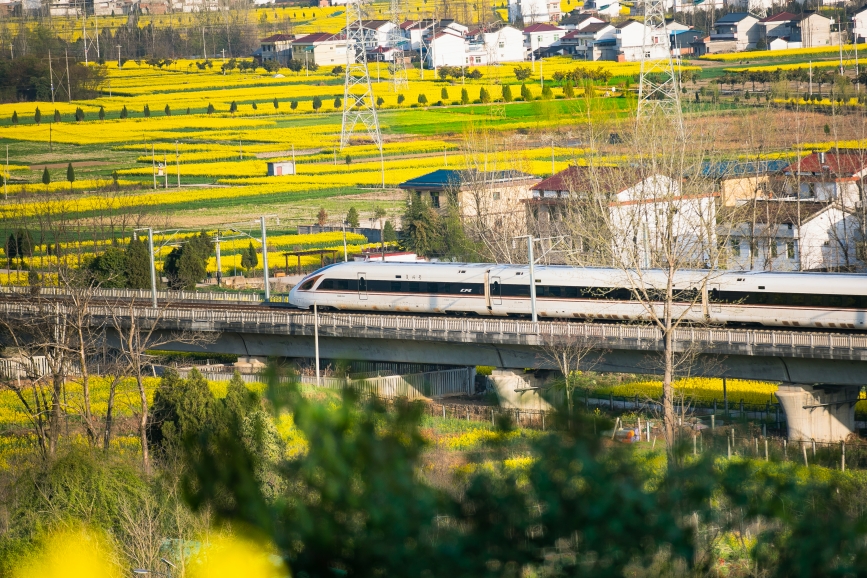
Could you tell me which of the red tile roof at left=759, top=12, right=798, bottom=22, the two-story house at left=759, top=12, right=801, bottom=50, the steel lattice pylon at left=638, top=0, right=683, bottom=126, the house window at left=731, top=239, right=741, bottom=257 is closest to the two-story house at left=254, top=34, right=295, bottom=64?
the two-story house at left=759, top=12, right=801, bottom=50

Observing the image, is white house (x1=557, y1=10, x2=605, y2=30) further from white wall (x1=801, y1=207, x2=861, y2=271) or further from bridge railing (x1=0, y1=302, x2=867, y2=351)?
bridge railing (x1=0, y1=302, x2=867, y2=351)

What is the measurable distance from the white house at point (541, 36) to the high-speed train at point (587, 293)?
110 m

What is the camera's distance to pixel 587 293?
124 ft

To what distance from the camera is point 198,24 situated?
184 meters

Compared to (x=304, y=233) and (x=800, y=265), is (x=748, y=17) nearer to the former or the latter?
(x=304, y=233)

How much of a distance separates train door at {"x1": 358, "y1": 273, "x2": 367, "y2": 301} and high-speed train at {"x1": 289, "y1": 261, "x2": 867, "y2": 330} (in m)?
0.03

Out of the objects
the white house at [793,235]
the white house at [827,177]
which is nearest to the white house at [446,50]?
the white house at [827,177]

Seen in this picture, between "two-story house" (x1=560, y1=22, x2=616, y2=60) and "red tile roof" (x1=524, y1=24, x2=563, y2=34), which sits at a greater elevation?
"red tile roof" (x1=524, y1=24, x2=563, y2=34)

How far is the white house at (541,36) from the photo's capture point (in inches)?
5827

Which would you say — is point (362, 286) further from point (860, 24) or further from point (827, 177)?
point (860, 24)

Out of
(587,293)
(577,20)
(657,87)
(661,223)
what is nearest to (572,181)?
(657,87)

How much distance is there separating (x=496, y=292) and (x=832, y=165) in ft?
85.0

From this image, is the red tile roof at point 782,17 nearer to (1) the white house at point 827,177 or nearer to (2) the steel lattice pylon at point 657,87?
(2) the steel lattice pylon at point 657,87

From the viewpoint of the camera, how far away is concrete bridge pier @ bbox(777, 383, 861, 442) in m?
33.2
